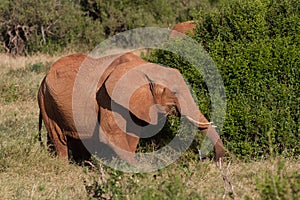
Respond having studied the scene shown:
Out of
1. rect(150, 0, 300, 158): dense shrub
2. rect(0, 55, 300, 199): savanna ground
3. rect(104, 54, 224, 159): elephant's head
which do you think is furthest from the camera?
rect(150, 0, 300, 158): dense shrub

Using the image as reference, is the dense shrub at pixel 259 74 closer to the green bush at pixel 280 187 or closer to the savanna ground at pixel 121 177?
the savanna ground at pixel 121 177

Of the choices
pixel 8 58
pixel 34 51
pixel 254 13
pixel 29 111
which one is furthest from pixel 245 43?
pixel 34 51

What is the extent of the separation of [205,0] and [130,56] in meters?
17.9

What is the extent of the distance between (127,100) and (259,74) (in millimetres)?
1718

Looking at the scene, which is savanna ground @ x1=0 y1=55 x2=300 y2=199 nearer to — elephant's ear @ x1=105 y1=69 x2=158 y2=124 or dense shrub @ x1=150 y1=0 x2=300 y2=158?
dense shrub @ x1=150 y1=0 x2=300 y2=158

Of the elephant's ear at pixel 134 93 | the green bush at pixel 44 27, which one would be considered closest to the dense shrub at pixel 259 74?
the elephant's ear at pixel 134 93

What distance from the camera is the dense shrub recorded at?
26.2 ft

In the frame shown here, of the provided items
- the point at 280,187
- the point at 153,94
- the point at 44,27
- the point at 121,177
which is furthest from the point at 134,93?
the point at 44,27

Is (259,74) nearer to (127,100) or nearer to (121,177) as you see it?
(127,100)

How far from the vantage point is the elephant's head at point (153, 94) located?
698cm

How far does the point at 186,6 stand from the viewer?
83.8ft

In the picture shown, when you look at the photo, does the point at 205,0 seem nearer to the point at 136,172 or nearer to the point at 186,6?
the point at 186,6

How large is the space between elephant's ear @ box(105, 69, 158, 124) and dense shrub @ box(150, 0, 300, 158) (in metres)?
1.27

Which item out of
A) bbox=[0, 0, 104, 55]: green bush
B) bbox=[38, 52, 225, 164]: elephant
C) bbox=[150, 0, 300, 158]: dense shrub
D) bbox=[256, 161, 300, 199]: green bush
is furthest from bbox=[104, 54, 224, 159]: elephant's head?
bbox=[0, 0, 104, 55]: green bush
